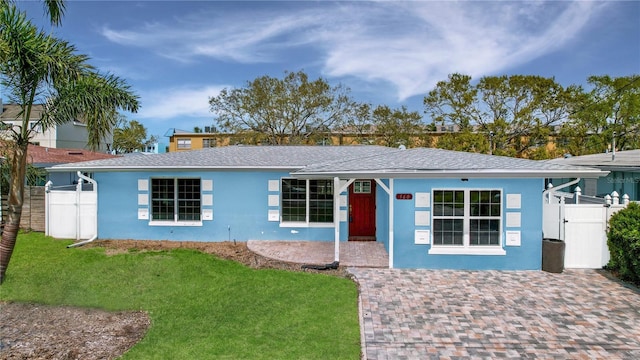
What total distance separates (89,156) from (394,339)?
92.5ft

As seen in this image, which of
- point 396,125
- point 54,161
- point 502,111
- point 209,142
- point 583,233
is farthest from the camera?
point 209,142

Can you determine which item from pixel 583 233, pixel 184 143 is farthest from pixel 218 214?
pixel 184 143

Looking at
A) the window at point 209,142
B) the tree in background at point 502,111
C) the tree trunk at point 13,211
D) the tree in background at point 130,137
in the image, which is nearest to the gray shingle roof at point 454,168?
the tree trunk at point 13,211

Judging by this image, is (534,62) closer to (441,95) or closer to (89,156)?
(441,95)

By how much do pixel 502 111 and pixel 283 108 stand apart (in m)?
20.6

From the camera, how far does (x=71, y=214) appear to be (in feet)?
42.9

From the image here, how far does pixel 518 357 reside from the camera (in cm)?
523

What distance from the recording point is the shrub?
8148 mm

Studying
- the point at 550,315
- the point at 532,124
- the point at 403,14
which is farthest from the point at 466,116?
the point at 550,315

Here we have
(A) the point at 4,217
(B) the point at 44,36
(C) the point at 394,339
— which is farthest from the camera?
(A) the point at 4,217

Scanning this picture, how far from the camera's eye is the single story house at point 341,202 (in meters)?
9.52

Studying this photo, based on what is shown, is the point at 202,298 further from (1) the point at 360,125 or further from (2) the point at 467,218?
(1) the point at 360,125

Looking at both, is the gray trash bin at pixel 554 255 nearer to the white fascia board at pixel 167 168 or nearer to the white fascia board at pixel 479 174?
the white fascia board at pixel 479 174

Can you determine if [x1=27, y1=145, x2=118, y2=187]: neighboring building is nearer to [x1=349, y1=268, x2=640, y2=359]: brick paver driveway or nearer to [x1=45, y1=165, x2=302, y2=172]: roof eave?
[x1=45, y1=165, x2=302, y2=172]: roof eave
